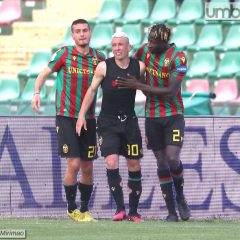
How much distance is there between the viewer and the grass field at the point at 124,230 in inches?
376

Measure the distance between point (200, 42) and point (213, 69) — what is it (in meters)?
0.76

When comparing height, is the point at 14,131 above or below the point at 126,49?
below

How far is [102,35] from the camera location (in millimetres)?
22500

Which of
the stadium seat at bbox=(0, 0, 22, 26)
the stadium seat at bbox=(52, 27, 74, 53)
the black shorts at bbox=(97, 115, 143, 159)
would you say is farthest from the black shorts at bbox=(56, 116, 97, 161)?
the stadium seat at bbox=(0, 0, 22, 26)

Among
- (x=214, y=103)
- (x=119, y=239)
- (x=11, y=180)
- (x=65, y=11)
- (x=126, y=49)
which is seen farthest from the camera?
(x=65, y=11)

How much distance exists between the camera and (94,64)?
37.8ft

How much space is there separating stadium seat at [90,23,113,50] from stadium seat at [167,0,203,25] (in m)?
1.27

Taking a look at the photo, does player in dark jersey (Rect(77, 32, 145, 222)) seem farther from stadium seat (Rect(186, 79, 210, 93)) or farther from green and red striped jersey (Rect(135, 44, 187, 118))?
stadium seat (Rect(186, 79, 210, 93))

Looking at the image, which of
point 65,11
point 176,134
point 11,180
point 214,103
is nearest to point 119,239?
point 176,134

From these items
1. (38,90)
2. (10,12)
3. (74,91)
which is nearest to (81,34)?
(74,91)

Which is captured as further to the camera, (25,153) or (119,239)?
(25,153)

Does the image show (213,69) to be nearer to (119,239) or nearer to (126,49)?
(126,49)

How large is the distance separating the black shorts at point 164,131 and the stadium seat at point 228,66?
29.4 ft

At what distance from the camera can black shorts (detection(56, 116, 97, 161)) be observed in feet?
37.5
